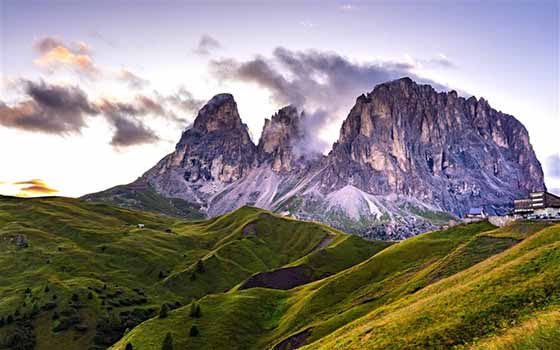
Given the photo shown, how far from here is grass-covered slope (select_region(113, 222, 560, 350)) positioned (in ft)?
152

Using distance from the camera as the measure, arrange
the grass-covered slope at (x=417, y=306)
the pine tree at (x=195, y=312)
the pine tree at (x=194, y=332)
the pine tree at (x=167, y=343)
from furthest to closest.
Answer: the pine tree at (x=195, y=312)
the pine tree at (x=194, y=332)
the pine tree at (x=167, y=343)
the grass-covered slope at (x=417, y=306)

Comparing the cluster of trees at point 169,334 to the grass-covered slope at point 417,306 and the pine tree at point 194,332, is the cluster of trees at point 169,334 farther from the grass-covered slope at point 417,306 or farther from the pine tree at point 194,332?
the grass-covered slope at point 417,306


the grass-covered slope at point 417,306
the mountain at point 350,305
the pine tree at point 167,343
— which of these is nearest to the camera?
the grass-covered slope at point 417,306

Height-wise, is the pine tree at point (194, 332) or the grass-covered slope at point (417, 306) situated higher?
the grass-covered slope at point (417, 306)

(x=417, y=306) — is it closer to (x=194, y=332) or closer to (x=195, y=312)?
(x=194, y=332)

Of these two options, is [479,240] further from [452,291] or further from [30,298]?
[30,298]

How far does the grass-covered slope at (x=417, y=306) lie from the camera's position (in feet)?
152

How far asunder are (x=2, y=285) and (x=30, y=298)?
29518mm

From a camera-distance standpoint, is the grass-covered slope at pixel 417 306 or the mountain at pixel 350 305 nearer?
the grass-covered slope at pixel 417 306

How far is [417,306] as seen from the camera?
59844 millimetres

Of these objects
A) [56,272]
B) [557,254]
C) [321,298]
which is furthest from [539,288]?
[56,272]

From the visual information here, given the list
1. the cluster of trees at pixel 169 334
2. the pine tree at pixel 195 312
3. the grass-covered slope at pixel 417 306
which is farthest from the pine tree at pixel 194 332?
the pine tree at pixel 195 312

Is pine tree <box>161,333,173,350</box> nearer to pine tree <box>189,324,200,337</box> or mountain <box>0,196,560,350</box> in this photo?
mountain <box>0,196,560,350</box>

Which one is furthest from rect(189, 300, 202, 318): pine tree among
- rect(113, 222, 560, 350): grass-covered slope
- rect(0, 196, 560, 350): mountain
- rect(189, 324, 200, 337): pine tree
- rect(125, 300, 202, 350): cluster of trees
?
rect(189, 324, 200, 337): pine tree
